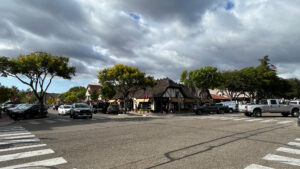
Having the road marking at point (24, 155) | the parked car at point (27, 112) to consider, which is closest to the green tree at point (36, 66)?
the parked car at point (27, 112)

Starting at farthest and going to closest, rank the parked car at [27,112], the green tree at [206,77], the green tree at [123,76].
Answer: the green tree at [206,77] → the green tree at [123,76] → the parked car at [27,112]

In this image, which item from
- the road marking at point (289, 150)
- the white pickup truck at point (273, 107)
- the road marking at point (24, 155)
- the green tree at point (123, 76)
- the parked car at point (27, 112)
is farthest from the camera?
the green tree at point (123, 76)

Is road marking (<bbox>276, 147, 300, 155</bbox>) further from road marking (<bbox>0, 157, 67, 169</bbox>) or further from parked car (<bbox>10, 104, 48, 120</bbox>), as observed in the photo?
parked car (<bbox>10, 104, 48, 120</bbox>)

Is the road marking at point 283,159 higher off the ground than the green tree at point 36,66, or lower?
lower

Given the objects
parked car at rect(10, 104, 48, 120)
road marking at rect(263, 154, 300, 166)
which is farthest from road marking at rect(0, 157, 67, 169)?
parked car at rect(10, 104, 48, 120)

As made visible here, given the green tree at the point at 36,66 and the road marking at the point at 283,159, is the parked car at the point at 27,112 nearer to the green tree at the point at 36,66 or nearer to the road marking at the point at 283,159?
the green tree at the point at 36,66

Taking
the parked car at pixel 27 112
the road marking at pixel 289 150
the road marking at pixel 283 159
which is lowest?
the road marking at pixel 289 150

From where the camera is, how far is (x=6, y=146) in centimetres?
714

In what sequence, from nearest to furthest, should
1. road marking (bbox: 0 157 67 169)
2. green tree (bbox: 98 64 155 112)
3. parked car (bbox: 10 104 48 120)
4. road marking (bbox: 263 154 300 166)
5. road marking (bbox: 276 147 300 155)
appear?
road marking (bbox: 0 157 67 169)
road marking (bbox: 263 154 300 166)
road marking (bbox: 276 147 300 155)
parked car (bbox: 10 104 48 120)
green tree (bbox: 98 64 155 112)

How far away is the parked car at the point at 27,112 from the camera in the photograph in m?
20.1

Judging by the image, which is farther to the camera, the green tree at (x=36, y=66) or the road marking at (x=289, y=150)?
the green tree at (x=36, y=66)

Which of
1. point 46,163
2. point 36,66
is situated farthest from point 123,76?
point 46,163

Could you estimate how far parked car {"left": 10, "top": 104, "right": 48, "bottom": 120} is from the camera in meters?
20.1

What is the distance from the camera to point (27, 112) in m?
20.9
